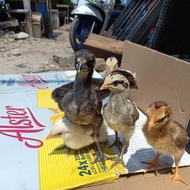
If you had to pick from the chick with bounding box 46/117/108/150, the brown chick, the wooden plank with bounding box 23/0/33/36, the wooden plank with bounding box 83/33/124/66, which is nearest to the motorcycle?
the wooden plank with bounding box 83/33/124/66

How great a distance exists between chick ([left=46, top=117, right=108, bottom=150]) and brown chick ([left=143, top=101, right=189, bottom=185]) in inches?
11.5

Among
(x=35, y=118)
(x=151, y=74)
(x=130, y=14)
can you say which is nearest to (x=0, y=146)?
(x=35, y=118)

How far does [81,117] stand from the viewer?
947mm

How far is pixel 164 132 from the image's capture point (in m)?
0.87

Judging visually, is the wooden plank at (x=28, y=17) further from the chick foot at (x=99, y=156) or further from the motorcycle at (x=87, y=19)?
the chick foot at (x=99, y=156)

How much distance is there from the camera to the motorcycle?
308cm

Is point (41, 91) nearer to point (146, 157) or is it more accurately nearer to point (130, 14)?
point (146, 157)

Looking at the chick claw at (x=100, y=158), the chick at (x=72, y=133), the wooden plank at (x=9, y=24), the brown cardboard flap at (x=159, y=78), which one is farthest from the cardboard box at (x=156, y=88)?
the wooden plank at (x=9, y=24)

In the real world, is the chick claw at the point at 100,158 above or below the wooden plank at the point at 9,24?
above

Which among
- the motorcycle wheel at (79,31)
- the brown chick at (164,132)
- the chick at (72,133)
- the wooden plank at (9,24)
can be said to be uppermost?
the brown chick at (164,132)

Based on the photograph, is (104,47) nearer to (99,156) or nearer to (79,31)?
(79,31)

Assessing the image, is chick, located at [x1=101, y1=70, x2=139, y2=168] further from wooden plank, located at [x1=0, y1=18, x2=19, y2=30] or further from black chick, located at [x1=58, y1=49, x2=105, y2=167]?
wooden plank, located at [x1=0, y1=18, x2=19, y2=30]

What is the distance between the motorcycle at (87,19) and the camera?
3.08m

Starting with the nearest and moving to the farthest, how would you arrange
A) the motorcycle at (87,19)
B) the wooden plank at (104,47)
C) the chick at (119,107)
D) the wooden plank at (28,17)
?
the chick at (119,107), the wooden plank at (104,47), the motorcycle at (87,19), the wooden plank at (28,17)
